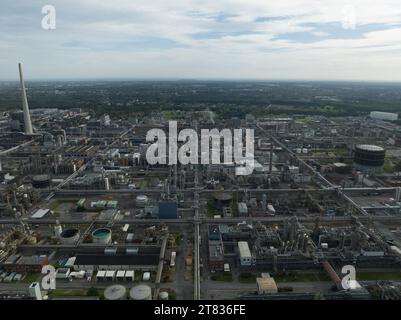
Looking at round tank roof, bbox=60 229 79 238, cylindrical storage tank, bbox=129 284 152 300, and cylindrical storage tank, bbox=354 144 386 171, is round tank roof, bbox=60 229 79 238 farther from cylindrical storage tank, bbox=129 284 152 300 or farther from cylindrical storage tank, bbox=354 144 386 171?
cylindrical storage tank, bbox=354 144 386 171

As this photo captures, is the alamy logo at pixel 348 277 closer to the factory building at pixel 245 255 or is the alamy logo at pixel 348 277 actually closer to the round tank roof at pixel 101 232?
the factory building at pixel 245 255

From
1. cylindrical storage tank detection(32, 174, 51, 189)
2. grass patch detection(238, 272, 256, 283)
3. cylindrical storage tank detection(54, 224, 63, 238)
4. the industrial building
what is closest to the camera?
grass patch detection(238, 272, 256, 283)

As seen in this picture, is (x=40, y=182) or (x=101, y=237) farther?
(x=40, y=182)

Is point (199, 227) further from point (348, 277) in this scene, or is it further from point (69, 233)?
point (348, 277)

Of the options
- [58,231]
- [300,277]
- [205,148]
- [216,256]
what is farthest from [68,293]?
[205,148]

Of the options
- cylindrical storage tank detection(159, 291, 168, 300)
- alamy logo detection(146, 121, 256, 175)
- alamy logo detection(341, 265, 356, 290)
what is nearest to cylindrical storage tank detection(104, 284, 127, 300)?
cylindrical storage tank detection(159, 291, 168, 300)

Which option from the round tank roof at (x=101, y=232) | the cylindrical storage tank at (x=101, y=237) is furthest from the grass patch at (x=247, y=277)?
the round tank roof at (x=101, y=232)
